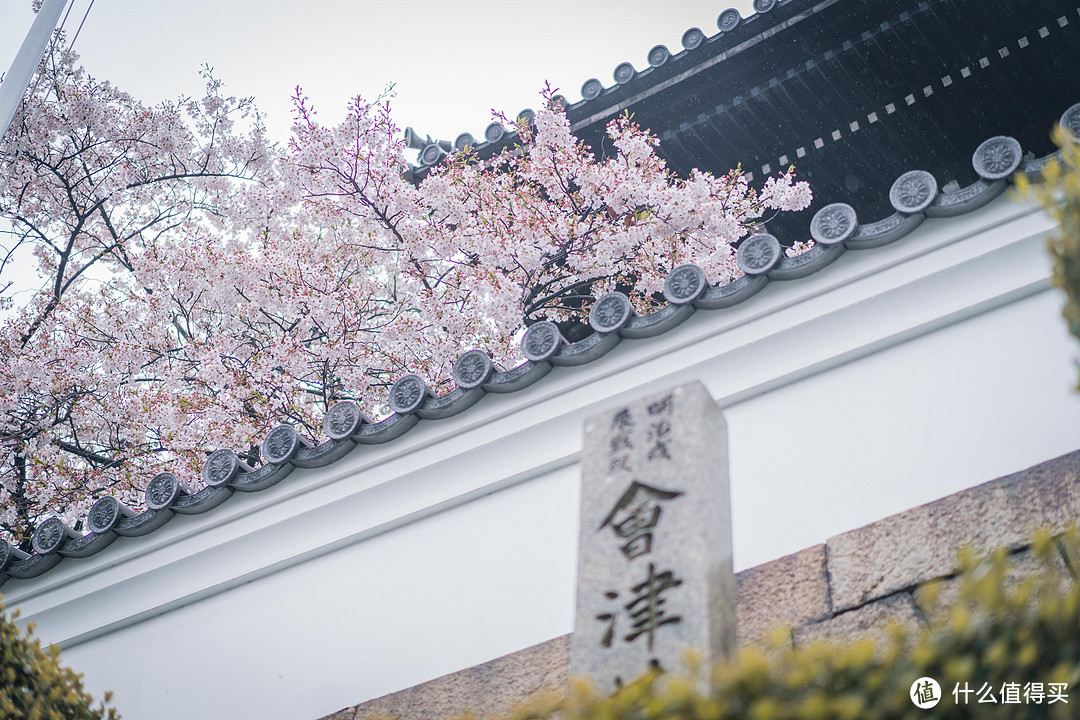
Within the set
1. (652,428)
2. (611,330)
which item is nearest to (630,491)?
(652,428)

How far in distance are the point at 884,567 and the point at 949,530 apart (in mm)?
283

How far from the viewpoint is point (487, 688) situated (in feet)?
12.8

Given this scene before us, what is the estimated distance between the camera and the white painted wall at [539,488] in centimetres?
381

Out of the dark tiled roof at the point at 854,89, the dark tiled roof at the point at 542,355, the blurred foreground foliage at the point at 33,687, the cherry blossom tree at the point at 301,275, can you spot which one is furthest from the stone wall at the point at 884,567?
the dark tiled roof at the point at 854,89

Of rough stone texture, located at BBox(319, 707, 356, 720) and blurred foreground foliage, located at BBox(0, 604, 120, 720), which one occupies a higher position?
rough stone texture, located at BBox(319, 707, 356, 720)

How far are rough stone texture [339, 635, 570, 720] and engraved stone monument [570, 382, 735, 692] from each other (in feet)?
3.31

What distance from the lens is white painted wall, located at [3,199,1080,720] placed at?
12.5ft

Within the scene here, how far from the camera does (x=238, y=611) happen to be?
4832 mm

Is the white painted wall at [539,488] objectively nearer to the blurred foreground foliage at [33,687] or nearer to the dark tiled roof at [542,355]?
the dark tiled roof at [542,355]

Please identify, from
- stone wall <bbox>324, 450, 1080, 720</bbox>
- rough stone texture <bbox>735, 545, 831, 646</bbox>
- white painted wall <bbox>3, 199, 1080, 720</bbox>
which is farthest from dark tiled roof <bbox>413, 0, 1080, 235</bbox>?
rough stone texture <bbox>735, 545, 831, 646</bbox>

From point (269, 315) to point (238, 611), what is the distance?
4972 mm

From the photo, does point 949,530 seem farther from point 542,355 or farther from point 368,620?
point 368,620

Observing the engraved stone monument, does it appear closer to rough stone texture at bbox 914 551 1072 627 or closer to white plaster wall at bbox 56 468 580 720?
rough stone texture at bbox 914 551 1072 627

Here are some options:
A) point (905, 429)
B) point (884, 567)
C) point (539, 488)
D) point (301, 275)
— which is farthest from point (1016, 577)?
point (301, 275)
